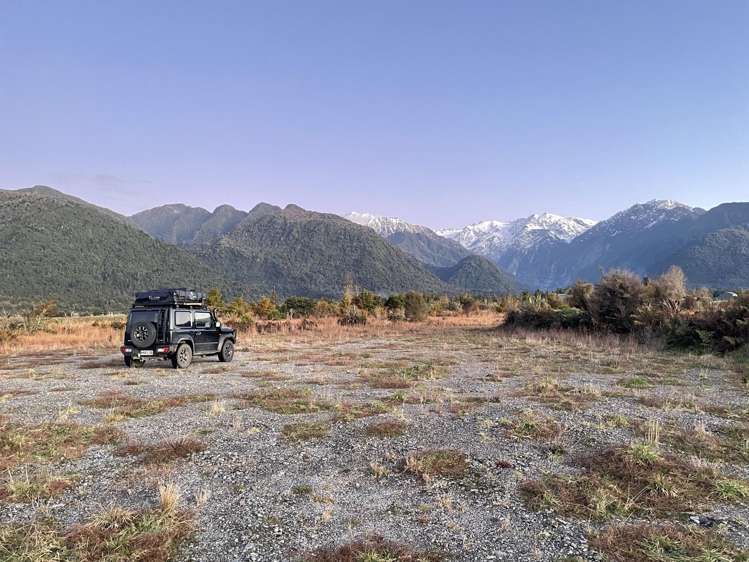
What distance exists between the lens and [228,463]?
21.7 ft

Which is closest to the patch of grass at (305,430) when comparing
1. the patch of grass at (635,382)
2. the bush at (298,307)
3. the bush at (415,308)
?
the patch of grass at (635,382)

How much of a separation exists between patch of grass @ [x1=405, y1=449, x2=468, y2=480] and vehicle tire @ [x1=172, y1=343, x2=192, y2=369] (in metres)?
11.5

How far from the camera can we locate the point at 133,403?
10281 mm

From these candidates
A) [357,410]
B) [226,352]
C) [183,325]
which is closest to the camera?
[357,410]

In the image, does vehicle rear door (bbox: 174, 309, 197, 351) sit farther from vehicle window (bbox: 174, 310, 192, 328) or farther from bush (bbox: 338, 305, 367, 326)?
bush (bbox: 338, 305, 367, 326)

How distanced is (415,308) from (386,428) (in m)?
33.8

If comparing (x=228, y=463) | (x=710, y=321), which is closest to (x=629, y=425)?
(x=228, y=463)

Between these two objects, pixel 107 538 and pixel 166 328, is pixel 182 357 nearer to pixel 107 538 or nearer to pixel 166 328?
pixel 166 328

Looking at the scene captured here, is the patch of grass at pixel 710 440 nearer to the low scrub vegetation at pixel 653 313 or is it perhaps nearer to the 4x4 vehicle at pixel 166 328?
the low scrub vegetation at pixel 653 313

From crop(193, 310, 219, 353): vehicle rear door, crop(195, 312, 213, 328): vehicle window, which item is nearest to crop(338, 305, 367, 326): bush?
crop(193, 310, 219, 353): vehicle rear door

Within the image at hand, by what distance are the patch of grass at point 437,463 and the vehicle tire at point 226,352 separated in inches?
508

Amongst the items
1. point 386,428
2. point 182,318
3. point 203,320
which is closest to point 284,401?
point 386,428

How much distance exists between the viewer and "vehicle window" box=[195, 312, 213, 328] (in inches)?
667

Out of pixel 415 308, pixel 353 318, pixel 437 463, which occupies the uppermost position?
pixel 415 308
